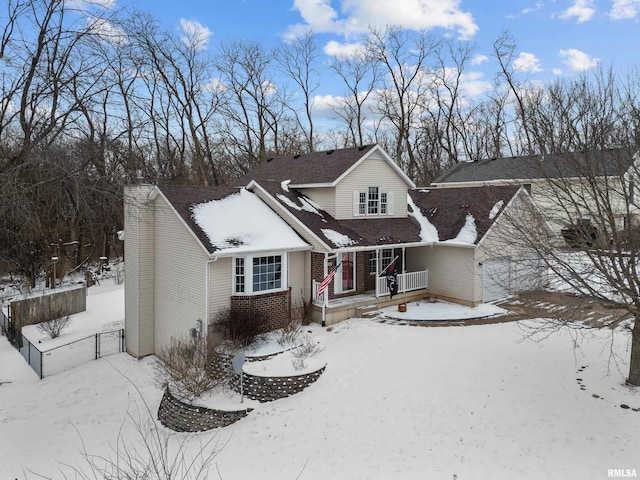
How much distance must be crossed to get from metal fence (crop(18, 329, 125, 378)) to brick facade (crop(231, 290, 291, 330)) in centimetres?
637

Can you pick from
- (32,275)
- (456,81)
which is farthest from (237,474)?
(456,81)

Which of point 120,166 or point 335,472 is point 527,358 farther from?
point 120,166

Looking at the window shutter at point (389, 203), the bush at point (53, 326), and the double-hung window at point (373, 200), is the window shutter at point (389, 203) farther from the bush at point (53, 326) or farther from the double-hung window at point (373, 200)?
the bush at point (53, 326)

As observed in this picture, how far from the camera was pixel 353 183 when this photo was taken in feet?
59.4

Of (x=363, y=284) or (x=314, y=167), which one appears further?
(x=314, y=167)

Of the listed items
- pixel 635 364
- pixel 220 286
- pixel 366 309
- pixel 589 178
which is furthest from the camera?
pixel 366 309

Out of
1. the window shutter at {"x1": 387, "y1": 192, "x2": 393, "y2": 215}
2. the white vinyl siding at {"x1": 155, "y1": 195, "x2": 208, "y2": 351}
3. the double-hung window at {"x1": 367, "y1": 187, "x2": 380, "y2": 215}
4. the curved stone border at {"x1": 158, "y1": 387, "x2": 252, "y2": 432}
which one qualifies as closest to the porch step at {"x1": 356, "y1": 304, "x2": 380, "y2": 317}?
the double-hung window at {"x1": 367, "y1": 187, "x2": 380, "y2": 215}

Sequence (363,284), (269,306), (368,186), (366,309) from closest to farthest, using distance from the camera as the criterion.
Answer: (269,306) → (366,309) → (363,284) → (368,186)

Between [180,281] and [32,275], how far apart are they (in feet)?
54.4

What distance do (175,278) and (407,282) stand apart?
359 inches

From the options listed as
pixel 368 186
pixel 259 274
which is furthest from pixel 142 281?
pixel 368 186

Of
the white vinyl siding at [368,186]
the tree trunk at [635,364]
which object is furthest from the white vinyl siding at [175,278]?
the tree trunk at [635,364]

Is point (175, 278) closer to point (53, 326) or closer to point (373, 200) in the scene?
point (53, 326)

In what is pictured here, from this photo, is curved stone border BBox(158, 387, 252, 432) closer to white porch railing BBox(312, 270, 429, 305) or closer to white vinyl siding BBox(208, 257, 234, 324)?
white vinyl siding BBox(208, 257, 234, 324)
